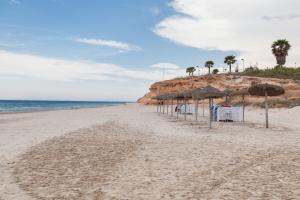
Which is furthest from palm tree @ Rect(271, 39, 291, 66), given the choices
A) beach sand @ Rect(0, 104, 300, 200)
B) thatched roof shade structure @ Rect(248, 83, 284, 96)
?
beach sand @ Rect(0, 104, 300, 200)

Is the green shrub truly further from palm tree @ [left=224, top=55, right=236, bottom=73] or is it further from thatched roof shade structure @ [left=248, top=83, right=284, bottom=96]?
thatched roof shade structure @ [left=248, top=83, right=284, bottom=96]

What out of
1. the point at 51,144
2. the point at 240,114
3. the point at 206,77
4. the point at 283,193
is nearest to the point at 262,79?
the point at 206,77

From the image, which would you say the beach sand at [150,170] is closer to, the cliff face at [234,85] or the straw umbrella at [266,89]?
the straw umbrella at [266,89]

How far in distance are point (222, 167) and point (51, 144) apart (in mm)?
6039

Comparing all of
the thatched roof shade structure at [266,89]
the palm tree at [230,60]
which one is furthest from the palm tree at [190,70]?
the thatched roof shade structure at [266,89]

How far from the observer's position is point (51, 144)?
11.8 metres

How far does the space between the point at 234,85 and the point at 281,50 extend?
44.6 feet

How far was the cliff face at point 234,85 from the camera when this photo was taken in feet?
128

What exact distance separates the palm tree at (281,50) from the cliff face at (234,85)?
9764mm

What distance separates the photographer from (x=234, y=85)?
55.1 metres

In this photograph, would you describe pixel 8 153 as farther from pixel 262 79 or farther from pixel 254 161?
pixel 262 79

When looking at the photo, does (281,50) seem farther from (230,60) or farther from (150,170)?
(150,170)

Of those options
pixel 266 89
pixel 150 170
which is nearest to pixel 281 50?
pixel 266 89

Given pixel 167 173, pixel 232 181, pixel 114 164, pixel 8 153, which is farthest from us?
pixel 8 153
